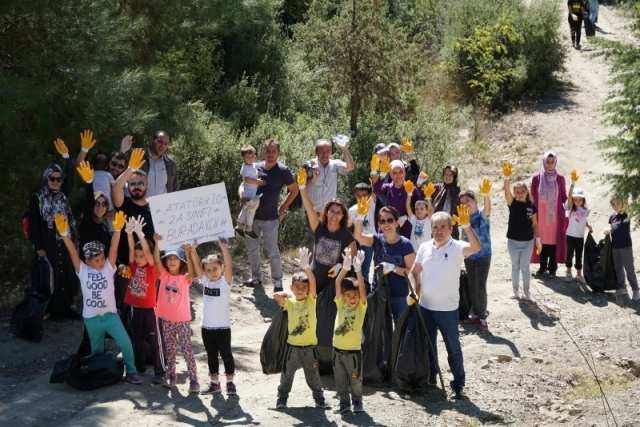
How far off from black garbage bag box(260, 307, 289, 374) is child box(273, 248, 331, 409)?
278mm

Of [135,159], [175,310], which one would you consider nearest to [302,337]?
[175,310]

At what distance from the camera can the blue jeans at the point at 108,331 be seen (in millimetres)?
8695

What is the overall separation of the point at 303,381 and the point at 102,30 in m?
5.26

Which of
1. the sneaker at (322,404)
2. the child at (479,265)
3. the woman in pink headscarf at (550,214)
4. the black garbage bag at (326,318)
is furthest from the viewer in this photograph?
the woman in pink headscarf at (550,214)

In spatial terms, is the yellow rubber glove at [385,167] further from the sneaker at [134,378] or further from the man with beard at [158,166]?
the sneaker at [134,378]

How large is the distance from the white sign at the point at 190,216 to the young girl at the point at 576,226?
5.57 metres

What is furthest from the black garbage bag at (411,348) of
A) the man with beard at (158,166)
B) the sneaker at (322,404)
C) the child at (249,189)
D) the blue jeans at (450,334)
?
the man with beard at (158,166)

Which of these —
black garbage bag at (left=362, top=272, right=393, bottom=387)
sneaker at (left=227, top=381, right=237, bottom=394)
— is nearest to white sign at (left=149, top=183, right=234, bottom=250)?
sneaker at (left=227, top=381, right=237, bottom=394)

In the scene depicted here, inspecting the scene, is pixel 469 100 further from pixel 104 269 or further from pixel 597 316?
pixel 104 269

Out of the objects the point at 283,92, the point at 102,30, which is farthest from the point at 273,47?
the point at 102,30

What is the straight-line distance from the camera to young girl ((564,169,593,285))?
12688 millimetres

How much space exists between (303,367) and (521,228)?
4484 mm

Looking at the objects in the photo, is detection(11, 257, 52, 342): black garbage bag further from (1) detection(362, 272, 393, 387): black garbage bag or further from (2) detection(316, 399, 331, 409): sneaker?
(1) detection(362, 272, 393, 387): black garbage bag

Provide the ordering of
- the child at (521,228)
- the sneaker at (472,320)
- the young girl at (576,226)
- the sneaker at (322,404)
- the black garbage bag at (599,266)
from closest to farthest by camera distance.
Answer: the sneaker at (322,404)
the sneaker at (472,320)
the child at (521,228)
the black garbage bag at (599,266)
the young girl at (576,226)
